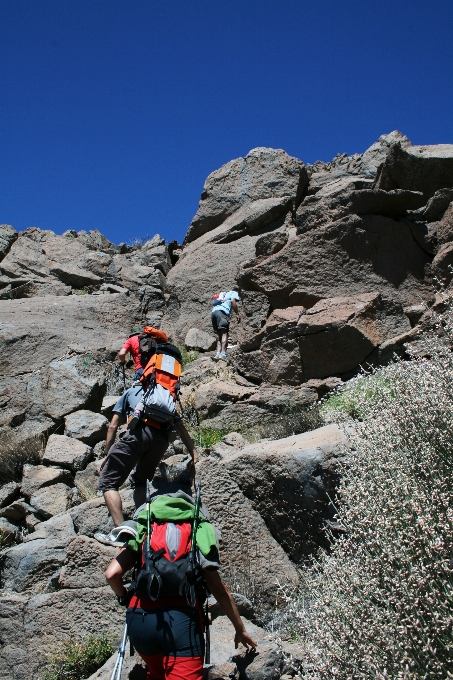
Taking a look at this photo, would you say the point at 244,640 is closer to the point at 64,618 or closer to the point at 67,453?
the point at 64,618

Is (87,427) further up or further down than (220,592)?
further up

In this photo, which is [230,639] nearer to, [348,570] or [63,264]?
[348,570]

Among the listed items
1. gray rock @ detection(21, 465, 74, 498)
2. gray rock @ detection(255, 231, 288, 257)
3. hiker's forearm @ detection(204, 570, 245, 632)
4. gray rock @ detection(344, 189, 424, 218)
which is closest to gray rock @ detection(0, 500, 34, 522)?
gray rock @ detection(21, 465, 74, 498)

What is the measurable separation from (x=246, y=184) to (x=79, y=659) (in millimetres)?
12507

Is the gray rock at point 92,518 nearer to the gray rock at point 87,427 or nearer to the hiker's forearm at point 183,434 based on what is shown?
the hiker's forearm at point 183,434

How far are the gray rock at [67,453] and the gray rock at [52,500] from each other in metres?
0.48

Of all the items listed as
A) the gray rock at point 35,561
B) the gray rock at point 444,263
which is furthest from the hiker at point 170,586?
the gray rock at point 444,263

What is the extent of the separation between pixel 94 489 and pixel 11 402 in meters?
3.01

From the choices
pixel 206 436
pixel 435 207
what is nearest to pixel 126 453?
pixel 206 436

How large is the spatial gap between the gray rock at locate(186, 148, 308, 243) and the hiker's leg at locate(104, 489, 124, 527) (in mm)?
10227

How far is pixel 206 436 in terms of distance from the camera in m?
8.02

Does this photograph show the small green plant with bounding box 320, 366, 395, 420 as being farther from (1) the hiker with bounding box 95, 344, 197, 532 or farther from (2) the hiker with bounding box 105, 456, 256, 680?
(2) the hiker with bounding box 105, 456, 256, 680

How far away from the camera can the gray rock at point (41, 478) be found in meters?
7.60

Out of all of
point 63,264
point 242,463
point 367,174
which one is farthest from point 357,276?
point 63,264
